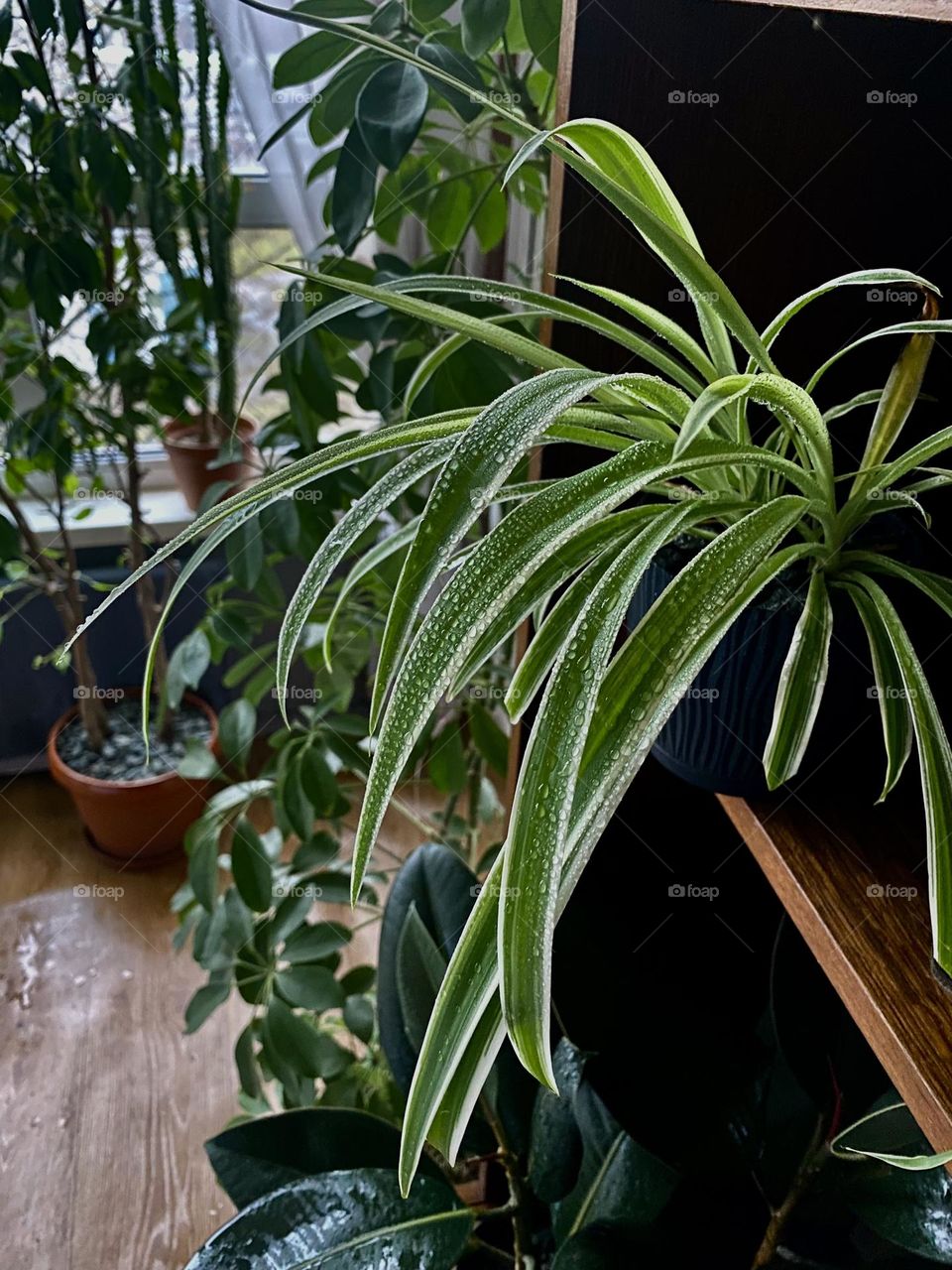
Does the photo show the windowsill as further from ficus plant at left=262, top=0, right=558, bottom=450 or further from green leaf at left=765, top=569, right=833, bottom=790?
green leaf at left=765, top=569, right=833, bottom=790

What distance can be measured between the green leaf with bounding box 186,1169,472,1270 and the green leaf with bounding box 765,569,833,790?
41 cm

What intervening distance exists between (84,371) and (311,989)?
0.96 m

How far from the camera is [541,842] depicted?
0.37 metres

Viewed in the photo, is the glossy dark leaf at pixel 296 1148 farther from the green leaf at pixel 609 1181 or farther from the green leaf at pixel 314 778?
the green leaf at pixel 314 778

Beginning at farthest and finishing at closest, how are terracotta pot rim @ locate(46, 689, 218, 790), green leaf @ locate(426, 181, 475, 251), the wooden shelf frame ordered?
terracotta pot rim @ locate(46, 689, 218, 790) < green leaf @ locate(426, 181, 475, 251) < the wooden shelf frame

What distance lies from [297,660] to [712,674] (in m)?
1.47

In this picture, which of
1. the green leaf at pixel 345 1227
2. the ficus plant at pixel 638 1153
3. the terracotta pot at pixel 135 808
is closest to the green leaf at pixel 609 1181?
the ficus plant at pixel 638 1153

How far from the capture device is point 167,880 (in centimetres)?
175

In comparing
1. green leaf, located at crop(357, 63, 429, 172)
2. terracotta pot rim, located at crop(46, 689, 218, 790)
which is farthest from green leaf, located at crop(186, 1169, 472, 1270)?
terracotta pot rim, located at crop(46, 689, 218, 790)

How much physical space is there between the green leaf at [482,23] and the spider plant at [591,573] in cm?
24

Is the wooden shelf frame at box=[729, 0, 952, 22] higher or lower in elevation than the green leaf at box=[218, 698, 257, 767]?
higher

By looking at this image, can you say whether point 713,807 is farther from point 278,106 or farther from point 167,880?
point 167,880

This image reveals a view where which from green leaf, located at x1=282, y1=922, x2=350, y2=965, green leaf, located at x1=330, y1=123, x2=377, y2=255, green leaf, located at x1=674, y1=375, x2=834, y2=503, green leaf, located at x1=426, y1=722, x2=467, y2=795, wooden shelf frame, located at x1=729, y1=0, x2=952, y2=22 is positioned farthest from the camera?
green leaf, located at x1=426, y1=722, x2=467, y2=795

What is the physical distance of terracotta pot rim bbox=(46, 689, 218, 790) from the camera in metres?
1.63
